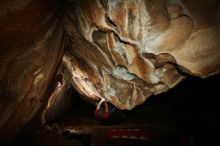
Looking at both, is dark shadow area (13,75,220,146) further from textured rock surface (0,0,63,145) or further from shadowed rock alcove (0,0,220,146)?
textured rock surface (0,0,63,145)

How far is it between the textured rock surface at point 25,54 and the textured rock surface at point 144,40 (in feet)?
2.36

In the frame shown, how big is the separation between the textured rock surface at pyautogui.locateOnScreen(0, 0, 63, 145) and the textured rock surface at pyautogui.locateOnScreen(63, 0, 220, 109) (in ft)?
2.36

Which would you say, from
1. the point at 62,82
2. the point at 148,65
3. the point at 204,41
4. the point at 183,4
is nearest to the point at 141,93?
the point at 148,65

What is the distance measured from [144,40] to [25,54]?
2.41m

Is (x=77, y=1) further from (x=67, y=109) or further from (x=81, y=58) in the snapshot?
(x=67, y=109)

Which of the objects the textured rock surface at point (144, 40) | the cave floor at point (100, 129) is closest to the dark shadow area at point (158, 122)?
the cave floor at point (100, 129)

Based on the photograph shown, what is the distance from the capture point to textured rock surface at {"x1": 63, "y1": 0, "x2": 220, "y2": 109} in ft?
13.3

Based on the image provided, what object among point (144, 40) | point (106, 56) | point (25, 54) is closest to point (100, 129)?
point (106, 56)

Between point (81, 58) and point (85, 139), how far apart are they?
265 cm

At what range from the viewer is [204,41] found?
4.12m

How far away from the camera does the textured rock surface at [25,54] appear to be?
4.16 m

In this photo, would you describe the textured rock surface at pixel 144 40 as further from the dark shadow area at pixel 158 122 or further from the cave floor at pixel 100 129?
the dark shadow area at pixel 158 122

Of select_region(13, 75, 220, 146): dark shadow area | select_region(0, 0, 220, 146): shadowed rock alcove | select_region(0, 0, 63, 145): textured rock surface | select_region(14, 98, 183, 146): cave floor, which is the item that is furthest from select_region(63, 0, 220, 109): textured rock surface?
select_region(13, 75, 220, 146): dark shadow area

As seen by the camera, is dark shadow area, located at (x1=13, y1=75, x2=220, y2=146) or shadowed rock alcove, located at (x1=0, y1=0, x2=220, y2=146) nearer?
shadowed rock alcove, located at (x1=0, y1=0, x2=220, y2=146)
